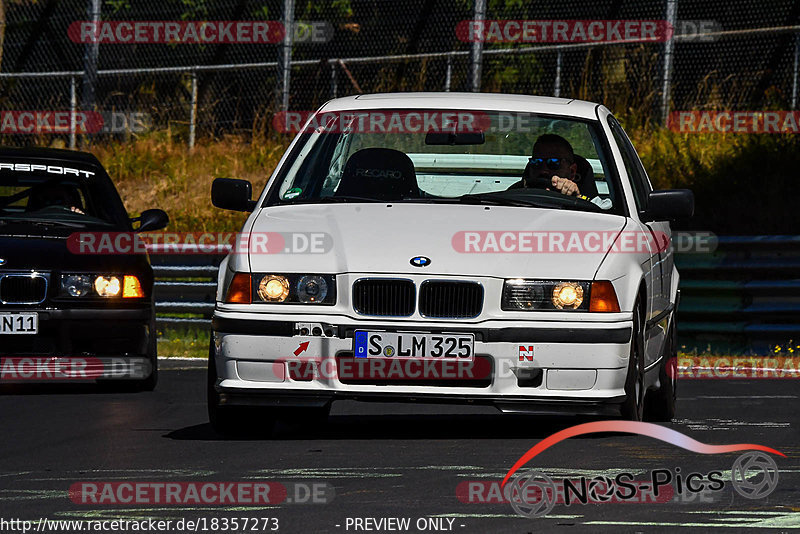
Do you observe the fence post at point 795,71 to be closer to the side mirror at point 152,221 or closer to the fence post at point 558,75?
the fence post at point 558,75

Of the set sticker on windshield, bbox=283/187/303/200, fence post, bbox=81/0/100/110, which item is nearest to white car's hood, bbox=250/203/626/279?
sticker on windshield, bbox=283/187/303/200

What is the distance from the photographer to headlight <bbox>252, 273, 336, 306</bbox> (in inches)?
309

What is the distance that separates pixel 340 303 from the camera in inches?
308

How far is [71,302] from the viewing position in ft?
35.0

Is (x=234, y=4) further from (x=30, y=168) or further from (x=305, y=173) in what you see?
(x=305, y=173)

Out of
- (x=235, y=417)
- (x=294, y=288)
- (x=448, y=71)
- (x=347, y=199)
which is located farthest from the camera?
(x=448, y=71)

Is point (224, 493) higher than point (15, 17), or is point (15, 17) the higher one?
point (15, 17)

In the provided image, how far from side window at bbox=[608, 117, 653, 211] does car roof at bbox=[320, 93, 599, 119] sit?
237 mm

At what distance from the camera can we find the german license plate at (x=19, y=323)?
10.5 m

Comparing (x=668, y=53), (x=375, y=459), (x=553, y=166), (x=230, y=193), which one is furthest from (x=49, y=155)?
(x=668, y=53)

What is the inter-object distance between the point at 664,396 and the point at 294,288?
2.52 metres

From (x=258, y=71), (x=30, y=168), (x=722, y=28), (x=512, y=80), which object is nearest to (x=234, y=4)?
(x=258, y=71)

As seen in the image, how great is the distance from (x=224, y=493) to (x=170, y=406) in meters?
3.80

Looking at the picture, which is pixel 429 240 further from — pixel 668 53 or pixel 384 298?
pixel 668 53
